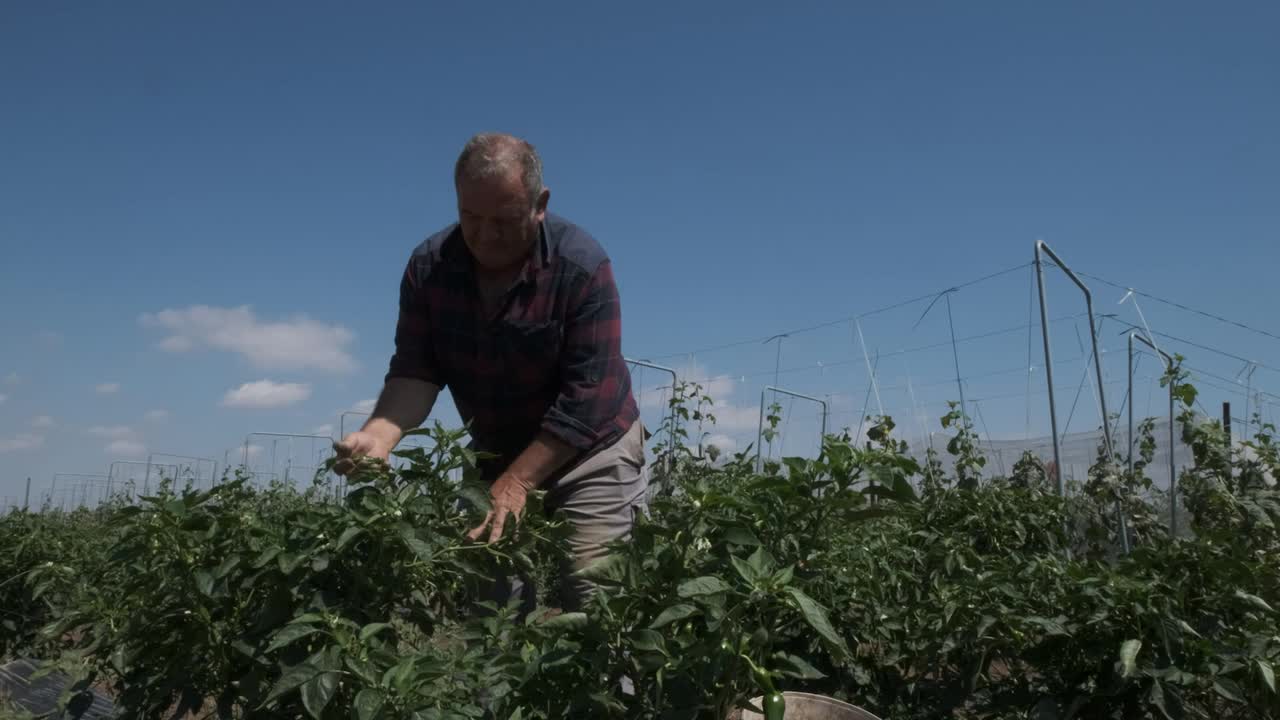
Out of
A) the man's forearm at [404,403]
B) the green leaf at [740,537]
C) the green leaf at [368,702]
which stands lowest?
the green leaf at [368,702]

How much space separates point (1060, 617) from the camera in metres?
1.89

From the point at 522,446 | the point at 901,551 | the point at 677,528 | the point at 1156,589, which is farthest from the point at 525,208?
the point at 1156,589

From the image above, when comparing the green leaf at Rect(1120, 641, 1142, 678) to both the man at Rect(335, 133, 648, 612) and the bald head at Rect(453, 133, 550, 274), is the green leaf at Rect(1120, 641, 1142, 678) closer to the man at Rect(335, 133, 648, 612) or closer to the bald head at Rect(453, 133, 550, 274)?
the man at Rect(335, 133, 648, 612)

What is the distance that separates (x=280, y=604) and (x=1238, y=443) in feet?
12.6

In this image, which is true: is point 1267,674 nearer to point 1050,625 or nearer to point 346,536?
point 1050,625

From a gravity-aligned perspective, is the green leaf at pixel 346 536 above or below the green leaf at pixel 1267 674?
above

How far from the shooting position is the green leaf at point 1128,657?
1.74m

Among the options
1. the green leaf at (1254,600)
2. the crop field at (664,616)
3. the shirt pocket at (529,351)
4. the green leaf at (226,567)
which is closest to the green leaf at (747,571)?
the crop field at (664,616)

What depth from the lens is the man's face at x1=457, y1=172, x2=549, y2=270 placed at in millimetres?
1972

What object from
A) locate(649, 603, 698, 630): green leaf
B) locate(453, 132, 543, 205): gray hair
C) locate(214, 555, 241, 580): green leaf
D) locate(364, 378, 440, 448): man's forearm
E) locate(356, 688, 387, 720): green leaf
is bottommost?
locate(356, 688, 387, 720): green leaf

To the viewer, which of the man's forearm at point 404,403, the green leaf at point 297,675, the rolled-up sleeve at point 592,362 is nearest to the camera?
the green leaf at point 297,675

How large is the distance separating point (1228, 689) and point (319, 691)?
5.15 ft

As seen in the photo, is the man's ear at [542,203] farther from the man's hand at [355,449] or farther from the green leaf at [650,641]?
the green leaf at [650,641]

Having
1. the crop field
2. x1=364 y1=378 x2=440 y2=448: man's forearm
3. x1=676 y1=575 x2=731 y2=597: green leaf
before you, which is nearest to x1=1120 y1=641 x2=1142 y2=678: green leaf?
the crop field
